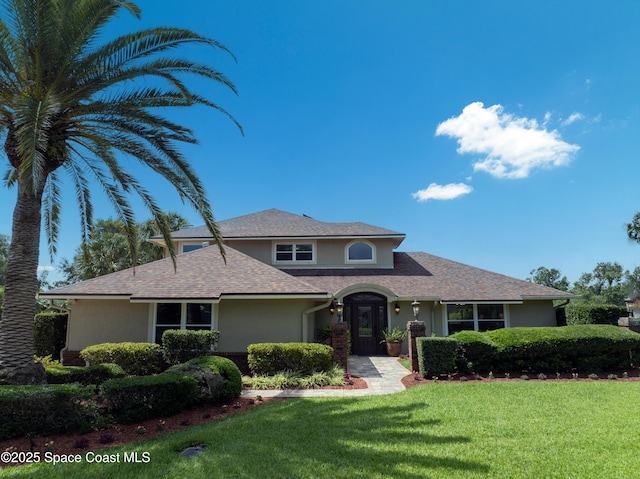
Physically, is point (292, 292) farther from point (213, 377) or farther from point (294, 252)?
point (294, 252)

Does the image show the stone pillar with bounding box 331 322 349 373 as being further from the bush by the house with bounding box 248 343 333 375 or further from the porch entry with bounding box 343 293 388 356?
the porch entry with bounding box 343 293 388 356

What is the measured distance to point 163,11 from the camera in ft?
32.2

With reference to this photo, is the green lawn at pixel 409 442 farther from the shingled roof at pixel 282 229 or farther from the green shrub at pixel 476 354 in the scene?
the shingled roof at pixel 282 229

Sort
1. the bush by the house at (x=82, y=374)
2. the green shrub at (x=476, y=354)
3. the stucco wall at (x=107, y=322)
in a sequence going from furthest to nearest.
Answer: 1. the stucco wall at (x=107, y=322)
2. the green shrub at (x=476, y=354)
3. the bush by the house at (x=82, y=374)

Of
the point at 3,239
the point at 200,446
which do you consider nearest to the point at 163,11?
the point at 200,446

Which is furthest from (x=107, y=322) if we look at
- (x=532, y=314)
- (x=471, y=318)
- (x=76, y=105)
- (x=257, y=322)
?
(x=532, y=314)

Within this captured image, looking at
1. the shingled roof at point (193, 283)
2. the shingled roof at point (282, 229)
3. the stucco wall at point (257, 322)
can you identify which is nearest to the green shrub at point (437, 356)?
the shingled roof at point (193, 283)

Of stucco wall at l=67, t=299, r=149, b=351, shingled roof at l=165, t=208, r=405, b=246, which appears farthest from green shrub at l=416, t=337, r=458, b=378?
stucco wall at l=67, t=299, r=149, b=351

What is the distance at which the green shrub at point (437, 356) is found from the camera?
1089 cm

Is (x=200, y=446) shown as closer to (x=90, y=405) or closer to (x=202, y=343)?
(x=90, y=405)

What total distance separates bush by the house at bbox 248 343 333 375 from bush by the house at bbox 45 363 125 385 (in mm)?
3940

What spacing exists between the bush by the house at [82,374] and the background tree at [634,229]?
3238 centimetres

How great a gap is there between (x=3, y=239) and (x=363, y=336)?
52.6 metres

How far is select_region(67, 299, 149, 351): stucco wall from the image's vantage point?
44.0ft
